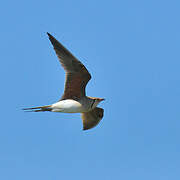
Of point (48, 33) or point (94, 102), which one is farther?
point (94, 102)

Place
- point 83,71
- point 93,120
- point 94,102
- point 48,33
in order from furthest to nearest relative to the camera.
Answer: point 93,120, point 94,102, point 83,71, point 48,33

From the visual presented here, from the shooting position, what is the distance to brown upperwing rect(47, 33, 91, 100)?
1180cm

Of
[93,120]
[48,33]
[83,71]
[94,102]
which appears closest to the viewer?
[48,33]

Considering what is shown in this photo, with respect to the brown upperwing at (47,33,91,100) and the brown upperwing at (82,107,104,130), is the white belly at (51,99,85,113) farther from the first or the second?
the brown upperwing at (82,107,104,130)

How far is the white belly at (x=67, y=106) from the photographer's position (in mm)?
12688

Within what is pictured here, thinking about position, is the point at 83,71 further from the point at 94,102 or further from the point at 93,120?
the point at 93,120

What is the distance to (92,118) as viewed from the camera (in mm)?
14672

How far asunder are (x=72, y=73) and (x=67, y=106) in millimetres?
1075

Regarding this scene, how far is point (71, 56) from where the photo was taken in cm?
1191

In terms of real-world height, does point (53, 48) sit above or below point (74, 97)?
above

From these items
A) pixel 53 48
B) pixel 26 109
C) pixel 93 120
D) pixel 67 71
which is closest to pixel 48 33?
pixel 53 48

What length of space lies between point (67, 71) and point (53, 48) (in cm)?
92

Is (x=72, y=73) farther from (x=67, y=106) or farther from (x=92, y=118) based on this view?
(x=92, y=118)

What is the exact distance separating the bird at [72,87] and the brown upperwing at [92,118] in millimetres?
873
